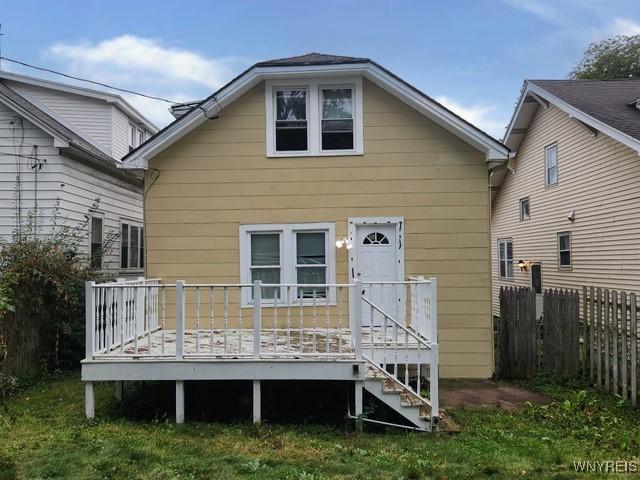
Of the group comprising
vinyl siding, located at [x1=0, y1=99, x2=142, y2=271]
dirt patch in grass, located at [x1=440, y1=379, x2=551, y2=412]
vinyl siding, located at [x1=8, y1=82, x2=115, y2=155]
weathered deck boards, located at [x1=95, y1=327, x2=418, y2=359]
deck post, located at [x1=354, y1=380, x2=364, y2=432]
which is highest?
vinyl siding, located at [x1=8, y1=82, x2=115, y2=155]

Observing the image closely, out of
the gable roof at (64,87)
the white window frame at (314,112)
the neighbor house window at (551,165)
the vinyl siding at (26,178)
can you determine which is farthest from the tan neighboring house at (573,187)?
Answer: the gable roof at (64,87)

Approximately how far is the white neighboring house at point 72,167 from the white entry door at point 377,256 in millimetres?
4483

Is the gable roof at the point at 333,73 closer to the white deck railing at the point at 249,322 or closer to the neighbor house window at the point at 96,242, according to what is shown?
the white deck railing at the point at 249,322

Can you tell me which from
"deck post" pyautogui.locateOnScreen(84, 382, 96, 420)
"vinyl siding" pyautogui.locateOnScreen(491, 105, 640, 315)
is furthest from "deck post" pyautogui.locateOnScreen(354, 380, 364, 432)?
"vinyl siding" pyautogui.locateOnScreen(491, 105, 640, 315)

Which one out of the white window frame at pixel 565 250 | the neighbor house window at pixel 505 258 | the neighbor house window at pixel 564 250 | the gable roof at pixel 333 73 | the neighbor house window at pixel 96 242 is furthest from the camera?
the neighbor house window at pixel 505 258

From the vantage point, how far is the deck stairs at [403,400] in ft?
19.1

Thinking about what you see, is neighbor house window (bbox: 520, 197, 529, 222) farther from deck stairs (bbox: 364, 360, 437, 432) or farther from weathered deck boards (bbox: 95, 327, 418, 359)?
deck stairs (bbox: 364, 360, 437, 432)

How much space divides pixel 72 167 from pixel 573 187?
1252cm

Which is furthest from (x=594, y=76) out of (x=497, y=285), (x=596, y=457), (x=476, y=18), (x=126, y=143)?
(x=596, y=457)

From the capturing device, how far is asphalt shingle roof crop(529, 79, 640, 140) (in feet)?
35.4

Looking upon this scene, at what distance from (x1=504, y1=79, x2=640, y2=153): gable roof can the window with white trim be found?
38.3 ft

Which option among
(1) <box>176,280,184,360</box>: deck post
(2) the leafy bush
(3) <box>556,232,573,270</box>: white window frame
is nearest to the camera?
(1) <box>176,280,184,360</box>: deck post

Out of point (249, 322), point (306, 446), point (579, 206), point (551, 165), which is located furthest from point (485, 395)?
point (551, 165)

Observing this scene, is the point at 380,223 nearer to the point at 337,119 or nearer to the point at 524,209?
the point at 337,119
